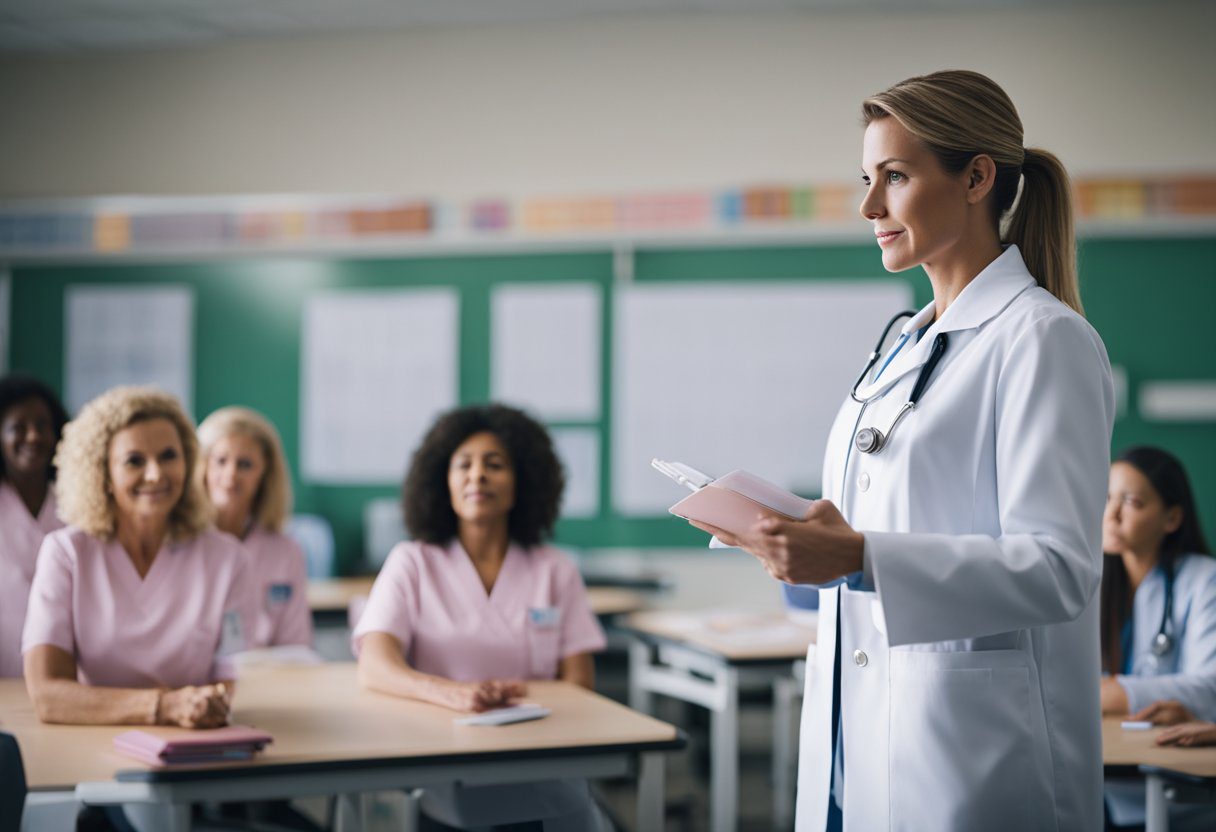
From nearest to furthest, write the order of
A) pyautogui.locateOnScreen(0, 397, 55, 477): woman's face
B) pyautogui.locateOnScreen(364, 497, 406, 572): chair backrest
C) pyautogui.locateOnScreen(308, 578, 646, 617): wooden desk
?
1. pyautogui.locateOnScreen(0, 397, 55, 477): woman's face
2. pyautogui.locateOnScreen(308, 578, 646, 617): wooden desk
3. pyautogui.locateOnScreen(364, 497, 406, 572): chair backrest

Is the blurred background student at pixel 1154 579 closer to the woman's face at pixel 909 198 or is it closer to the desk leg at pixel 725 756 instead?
the desk leg at pixel 725 756

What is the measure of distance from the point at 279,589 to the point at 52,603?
128cm

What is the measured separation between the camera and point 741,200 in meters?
5.59

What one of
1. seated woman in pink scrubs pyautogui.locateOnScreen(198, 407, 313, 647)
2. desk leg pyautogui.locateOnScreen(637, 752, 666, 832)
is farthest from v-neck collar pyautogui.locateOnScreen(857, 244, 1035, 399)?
seated woman in pink scrubs pyautogui.locateOnScreen(198, 407, 313, 647)

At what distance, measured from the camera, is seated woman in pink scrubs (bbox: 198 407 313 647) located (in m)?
3.88

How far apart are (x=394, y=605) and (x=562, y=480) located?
0.58 meters

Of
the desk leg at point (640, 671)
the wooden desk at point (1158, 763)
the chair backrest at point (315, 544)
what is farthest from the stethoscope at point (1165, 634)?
the chair backrest at point (315, 544)

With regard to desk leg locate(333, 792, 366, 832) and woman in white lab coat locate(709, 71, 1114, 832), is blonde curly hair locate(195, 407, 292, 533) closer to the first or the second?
desk leg locate(333, 792, 366, 832)

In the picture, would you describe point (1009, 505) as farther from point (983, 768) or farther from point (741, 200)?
point (741, 200)

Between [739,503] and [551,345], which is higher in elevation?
[551,345]

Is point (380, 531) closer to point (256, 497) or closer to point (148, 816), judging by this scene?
point (256, 497)

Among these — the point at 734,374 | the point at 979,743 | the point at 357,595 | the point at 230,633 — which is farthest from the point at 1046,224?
the point at 734,374

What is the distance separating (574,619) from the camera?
2998 mm

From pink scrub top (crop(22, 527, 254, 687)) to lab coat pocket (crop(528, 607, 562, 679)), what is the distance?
686mm
